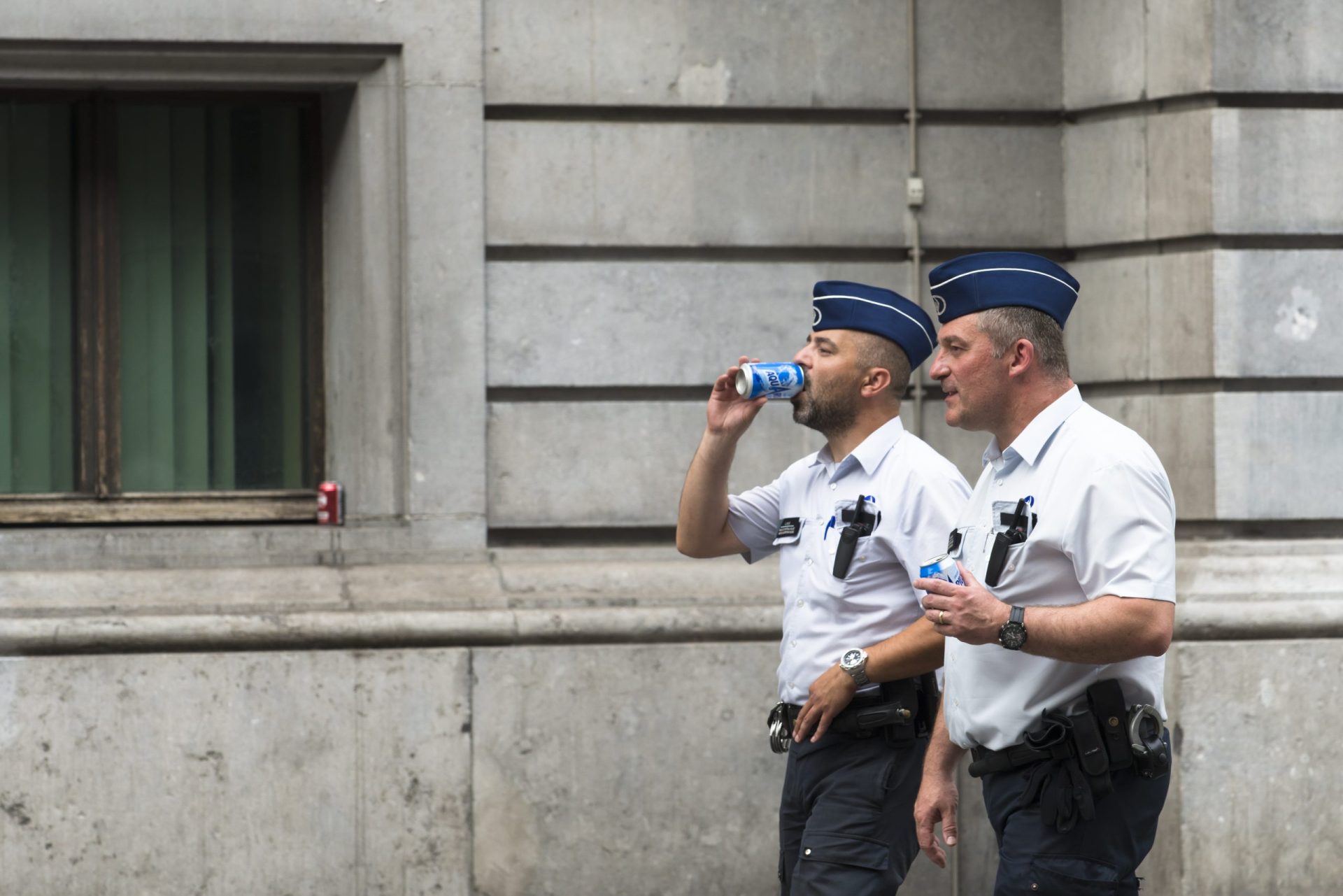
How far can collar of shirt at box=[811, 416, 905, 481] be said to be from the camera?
4.46 metres

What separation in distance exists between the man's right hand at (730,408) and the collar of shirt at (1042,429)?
0.97 meters

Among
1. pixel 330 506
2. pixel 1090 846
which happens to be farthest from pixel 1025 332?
pixel 330 506

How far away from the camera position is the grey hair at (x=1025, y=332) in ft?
12.2

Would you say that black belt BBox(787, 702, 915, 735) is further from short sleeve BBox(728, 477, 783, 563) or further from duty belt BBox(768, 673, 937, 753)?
short sleeve BBox(728, 477, 783, 563)

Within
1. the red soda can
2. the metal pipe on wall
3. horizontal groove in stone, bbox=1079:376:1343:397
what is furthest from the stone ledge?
the metal pipe on wall

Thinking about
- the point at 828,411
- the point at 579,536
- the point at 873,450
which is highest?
the point at 828,411

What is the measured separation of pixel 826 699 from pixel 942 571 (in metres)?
0.79

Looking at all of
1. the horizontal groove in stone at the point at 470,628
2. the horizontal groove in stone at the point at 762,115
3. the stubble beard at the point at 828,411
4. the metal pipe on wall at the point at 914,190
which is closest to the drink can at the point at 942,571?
the stubble beard at the point at 828,411

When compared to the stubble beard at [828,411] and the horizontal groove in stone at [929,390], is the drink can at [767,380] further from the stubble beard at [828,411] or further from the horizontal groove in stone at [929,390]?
the horizontal groove in stone at [929,390]

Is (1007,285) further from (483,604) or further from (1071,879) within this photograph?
(483,604)

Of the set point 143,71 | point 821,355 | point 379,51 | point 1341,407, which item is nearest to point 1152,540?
point 821,355

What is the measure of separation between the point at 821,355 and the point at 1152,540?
1401 millimetres

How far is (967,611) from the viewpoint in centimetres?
335

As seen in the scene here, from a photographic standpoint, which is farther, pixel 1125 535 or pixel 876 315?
pixel 876 315
